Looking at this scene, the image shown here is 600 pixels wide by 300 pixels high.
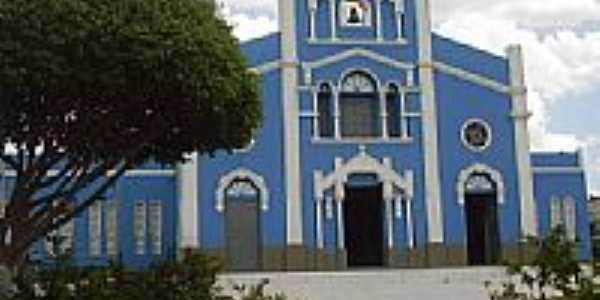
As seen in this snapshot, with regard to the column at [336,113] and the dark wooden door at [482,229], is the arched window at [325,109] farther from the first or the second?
the dark wooden door at [482,229]

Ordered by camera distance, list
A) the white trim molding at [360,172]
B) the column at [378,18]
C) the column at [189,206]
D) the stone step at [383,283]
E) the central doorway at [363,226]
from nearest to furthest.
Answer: the stone step at [383,283] < the column at [189,206] < the white trim molding at [360,172] < the column at [378,18] < the central doorway at [363,226]

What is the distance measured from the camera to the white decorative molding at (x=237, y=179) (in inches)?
1532

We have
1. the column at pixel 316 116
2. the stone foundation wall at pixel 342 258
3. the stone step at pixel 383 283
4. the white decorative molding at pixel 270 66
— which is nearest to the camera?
the stone step at pixel 383 283

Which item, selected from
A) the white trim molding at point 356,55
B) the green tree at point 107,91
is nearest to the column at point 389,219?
the white trim molding at point 356,55

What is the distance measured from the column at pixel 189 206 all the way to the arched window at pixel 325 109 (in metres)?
5.02

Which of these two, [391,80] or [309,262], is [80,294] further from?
[391,80]

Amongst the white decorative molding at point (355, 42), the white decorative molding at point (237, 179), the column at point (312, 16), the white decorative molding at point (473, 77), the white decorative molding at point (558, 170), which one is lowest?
the white decorative molding at point (237, 179)

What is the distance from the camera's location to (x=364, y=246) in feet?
136

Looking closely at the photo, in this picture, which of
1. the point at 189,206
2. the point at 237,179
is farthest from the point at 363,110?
the point at 189,206

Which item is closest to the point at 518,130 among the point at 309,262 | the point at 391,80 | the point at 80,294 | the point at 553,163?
the point at 553,163

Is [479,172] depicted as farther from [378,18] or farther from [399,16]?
[378,18]

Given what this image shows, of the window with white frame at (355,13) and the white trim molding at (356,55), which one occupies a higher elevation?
the window with white frame at (355,13)

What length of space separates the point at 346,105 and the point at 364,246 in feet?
18.4

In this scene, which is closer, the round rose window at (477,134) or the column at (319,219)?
the column at (319,219)
